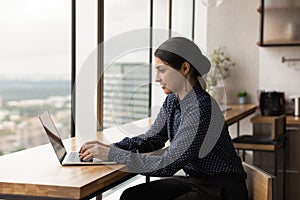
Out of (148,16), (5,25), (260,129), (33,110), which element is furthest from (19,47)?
(260,129)

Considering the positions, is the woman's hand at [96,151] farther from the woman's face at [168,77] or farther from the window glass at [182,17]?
the window glass at [182,17]

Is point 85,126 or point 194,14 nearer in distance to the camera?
point 85,126

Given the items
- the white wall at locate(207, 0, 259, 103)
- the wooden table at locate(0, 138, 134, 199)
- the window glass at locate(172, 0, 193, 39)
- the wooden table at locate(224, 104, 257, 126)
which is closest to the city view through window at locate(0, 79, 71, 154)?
the wooden table at locate(0, 138, 134, 199)

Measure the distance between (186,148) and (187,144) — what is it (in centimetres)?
2

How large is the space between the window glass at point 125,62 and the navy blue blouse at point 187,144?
0.35 m

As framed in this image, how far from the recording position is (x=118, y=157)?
6.67 ft

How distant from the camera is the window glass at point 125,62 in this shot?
284 centimetres

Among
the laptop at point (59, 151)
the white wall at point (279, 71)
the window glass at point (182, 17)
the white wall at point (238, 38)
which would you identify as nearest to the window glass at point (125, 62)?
the laptop at point (59, 151)

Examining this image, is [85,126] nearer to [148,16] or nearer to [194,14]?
[148,16]

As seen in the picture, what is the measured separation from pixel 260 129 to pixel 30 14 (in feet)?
8.67

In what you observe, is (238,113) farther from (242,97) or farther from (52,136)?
(52,136)

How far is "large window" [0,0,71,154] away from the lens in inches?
103

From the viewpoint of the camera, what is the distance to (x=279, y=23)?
16.2 feet

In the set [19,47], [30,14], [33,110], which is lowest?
[33,110]
